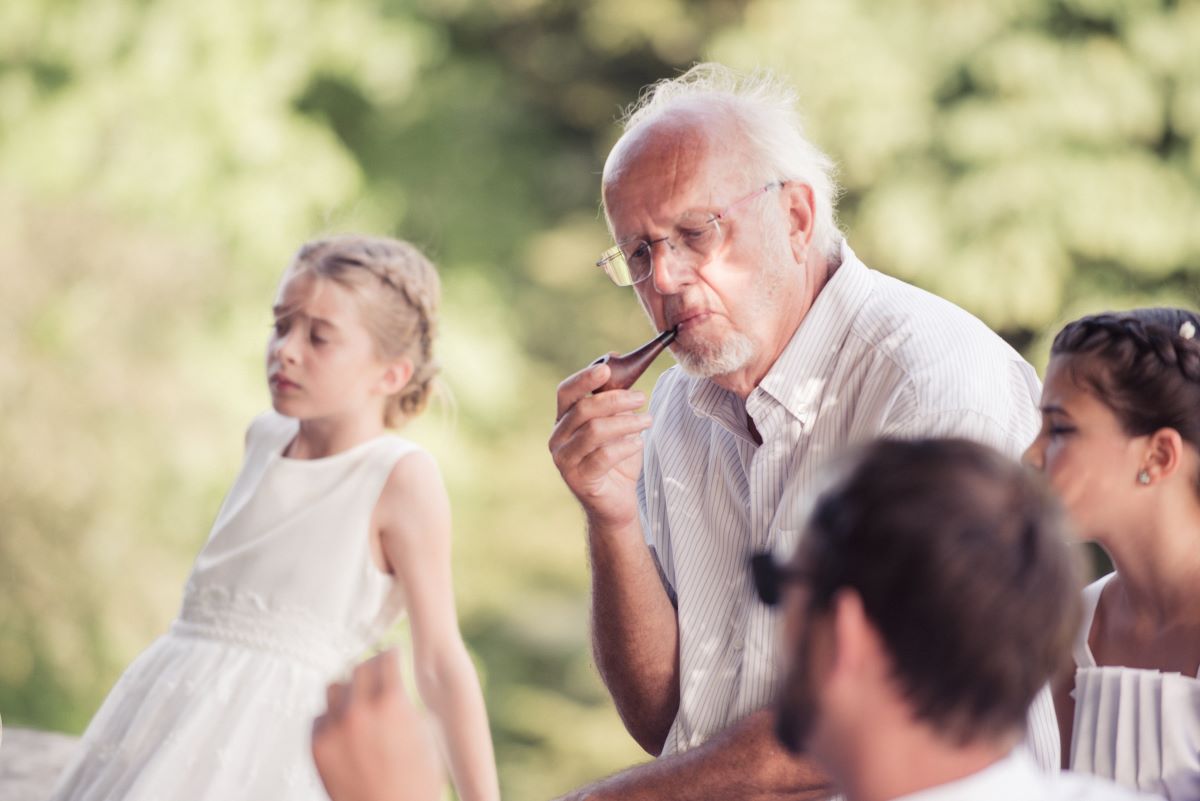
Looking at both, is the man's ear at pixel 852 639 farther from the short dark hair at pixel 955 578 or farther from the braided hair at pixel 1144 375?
the braided hair at pixel 1144 375

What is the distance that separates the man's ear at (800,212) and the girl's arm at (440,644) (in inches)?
32.5

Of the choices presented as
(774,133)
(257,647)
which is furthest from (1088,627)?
(257,647)

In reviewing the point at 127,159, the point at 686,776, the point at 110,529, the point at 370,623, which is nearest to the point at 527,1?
the point at 127,159

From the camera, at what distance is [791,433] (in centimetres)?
194

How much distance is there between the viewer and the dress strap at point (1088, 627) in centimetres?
179

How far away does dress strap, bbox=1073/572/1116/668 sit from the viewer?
5.89ft

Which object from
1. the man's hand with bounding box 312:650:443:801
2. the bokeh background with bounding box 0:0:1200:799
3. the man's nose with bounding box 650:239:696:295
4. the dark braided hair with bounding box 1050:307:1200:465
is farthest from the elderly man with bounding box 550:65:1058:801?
the bokeh background with bounding box 0:0:1200:799

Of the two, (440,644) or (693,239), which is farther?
(440,644)

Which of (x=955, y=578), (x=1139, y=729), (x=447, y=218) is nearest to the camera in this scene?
(x=955, y=578)

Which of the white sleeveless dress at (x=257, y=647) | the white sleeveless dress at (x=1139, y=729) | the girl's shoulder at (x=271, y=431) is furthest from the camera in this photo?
the girl's shoulder at (x=271, y=431)

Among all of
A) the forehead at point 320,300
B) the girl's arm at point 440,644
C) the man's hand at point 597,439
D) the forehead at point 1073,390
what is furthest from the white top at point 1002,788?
the forehead at point 320,300

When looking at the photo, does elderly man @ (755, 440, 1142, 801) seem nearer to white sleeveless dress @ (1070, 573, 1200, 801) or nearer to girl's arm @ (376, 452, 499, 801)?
white sleeveless dress @ (1070, 573, 1200, 801)

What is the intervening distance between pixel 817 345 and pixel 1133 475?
1.54 ft

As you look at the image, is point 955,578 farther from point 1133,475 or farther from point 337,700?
point 1133,475
